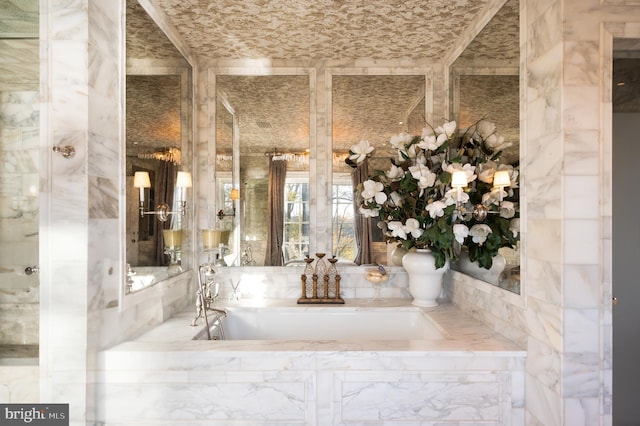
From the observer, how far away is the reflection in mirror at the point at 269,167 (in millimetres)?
2908

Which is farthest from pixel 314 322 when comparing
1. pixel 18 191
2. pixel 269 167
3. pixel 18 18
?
pixel 18 18

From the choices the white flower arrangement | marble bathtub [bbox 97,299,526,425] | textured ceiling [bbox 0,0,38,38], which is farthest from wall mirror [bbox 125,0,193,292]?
the white flower arrangement

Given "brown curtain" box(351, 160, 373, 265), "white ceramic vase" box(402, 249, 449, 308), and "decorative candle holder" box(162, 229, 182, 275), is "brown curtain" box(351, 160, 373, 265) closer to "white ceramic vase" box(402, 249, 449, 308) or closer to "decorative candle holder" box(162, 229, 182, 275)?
"white ceramic vase" box(402, 249, 449, 308)

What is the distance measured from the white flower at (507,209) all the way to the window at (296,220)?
1.40 metres

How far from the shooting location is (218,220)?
2.93 metres

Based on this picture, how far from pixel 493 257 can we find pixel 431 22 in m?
1.47

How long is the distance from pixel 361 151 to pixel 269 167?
2.42ft

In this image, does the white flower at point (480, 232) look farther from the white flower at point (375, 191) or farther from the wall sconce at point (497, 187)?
the white flower at point (375, 191)

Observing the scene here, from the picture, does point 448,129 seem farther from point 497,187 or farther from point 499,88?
point 497,187

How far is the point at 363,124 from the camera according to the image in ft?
9.57

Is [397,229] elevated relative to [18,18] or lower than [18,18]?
lower

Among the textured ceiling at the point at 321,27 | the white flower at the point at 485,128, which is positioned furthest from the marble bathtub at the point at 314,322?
the textured ceiling at the point at 321,27

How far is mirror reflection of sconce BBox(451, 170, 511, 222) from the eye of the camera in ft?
6.38

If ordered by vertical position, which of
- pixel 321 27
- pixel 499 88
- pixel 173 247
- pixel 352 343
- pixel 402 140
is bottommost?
pixel 352 343
